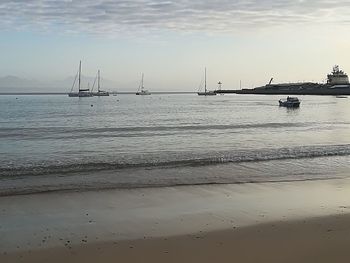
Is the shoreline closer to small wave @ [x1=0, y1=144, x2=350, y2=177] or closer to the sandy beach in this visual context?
the sandy beach

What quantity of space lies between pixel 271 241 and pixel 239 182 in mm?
6167

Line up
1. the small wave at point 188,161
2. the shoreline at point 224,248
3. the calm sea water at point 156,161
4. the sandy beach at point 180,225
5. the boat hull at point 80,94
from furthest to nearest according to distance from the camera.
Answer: the boat hull at point 80,94, the small wave at point 188,161, the calm sea water at point 156,161, the sandy beach at point 180,225, the shoreline at point 224,248

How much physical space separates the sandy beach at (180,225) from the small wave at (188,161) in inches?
167

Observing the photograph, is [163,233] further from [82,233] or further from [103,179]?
[103,179]

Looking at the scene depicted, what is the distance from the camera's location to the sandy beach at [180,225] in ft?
24.8

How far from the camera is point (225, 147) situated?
24469 mm

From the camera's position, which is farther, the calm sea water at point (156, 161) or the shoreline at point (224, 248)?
the calm sea water at point (156, 161)

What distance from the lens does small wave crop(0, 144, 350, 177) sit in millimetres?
16578

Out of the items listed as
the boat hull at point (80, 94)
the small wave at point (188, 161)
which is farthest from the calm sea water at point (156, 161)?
the boat hull at point (80, 94)

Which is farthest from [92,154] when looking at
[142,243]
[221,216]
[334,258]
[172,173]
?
[334,258]

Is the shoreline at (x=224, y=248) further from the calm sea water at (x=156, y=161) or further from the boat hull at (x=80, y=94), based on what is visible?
the boat hull at (x=80, y=94)

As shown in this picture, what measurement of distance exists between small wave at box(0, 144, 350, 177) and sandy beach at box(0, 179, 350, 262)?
4248 millimetres

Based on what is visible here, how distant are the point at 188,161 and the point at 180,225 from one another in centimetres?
959

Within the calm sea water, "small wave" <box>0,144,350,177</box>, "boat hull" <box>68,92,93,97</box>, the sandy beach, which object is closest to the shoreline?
the sandy beach
